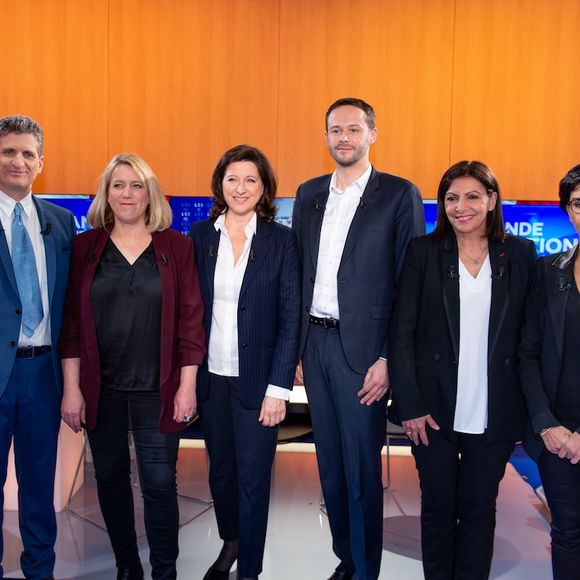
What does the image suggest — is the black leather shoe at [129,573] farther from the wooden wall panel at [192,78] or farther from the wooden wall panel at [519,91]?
the wooden wall panel at [519,91]

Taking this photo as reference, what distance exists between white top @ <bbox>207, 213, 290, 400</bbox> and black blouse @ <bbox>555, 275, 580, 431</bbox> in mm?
957

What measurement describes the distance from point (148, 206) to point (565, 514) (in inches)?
70.0

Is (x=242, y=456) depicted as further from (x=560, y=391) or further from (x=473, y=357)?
(x=560, y=391)

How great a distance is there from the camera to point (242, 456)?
2.50 meters

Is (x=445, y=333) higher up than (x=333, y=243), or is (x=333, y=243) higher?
(x=333, y=243)

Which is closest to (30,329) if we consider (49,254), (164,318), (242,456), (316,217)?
(49,254)

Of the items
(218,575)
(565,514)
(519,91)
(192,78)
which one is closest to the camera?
(565,514)

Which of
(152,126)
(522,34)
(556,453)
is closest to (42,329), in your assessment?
(556,453)

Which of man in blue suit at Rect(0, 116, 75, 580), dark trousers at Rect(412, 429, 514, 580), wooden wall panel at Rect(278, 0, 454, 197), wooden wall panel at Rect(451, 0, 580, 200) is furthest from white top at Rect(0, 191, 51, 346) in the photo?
wooden wall panel at Rect(451, 0, 580, 200)

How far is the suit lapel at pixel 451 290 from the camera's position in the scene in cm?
224

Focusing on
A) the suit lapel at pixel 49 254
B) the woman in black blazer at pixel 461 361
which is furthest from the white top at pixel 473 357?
the suit lapel at pixel 49 254

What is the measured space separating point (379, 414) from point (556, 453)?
65cm

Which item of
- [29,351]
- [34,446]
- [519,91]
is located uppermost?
[519,91]

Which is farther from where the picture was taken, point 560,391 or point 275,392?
point 275,392
